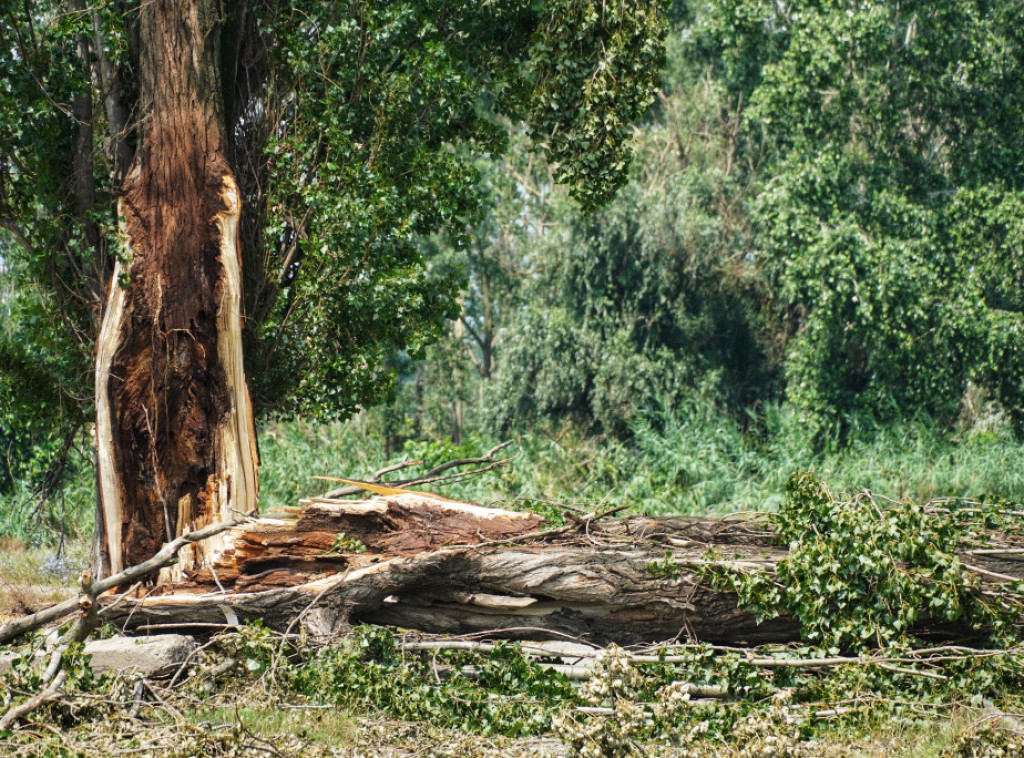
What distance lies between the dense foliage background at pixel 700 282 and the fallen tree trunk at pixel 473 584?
258 cm

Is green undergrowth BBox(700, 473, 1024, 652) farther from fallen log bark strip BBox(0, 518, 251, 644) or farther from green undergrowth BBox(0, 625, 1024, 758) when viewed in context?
fallen log bark strip BBox(0, 518, 251, 644)

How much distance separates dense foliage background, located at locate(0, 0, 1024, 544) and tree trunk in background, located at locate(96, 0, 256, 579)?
114 centimetres

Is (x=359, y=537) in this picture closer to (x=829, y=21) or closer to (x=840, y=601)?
(x=840, y=601)

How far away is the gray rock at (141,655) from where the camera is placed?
5844 mm

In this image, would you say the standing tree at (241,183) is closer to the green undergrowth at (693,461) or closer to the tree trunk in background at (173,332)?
the tree trunk in background at (173,332)

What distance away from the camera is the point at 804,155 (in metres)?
17.7

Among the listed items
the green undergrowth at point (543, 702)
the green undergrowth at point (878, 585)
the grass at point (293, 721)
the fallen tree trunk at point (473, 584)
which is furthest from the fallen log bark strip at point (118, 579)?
the green undergrowth at point (878, 585)

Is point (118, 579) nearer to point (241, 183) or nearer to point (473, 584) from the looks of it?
point (473, 584)

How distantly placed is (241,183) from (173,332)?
1.99m

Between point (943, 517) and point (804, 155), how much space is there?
12238 mm

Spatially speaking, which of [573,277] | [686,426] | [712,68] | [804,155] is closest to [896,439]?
[686,426]

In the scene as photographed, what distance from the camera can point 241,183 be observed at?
8789 mm

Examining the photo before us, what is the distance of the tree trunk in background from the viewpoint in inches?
287

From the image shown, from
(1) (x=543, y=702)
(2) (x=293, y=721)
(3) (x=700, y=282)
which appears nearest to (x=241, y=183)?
(2) (x=293, y=721)
